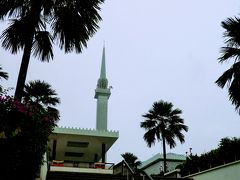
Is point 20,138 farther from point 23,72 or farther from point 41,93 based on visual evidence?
point 41,93

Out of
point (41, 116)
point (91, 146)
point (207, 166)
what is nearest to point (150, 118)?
point (91, 146)

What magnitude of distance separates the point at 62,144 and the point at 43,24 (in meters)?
20.4

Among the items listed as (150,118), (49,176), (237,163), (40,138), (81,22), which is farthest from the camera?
(150,118)

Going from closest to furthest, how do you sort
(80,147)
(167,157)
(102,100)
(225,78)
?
(225,78) → (80,147) → (167,157) → (102,100)

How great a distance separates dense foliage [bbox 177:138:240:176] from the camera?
45.6 ft

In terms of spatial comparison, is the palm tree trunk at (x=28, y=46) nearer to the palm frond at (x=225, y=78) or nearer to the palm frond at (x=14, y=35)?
the palm frond at (x=14, y=35)

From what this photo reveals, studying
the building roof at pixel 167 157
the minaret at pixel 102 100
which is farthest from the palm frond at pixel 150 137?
the minaret at pixel 102 100

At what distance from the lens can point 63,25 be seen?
967 centimetres

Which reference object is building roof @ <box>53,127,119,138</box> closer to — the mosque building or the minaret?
the mosque building

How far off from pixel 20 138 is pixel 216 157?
10.9 m

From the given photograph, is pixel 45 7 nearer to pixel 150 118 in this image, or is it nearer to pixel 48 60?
pixel 48 60

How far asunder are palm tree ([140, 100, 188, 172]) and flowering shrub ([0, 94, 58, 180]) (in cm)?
1979

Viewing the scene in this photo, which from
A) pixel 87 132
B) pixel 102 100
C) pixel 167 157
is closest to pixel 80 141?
pixel 87 132

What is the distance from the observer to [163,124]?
27.5m
